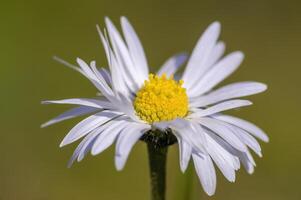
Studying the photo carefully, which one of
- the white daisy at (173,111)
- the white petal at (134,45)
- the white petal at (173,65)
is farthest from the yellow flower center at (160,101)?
the white petal at (173,65)

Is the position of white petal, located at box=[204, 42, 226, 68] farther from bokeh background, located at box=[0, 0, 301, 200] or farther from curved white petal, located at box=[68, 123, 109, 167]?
curved white petal, located at box=[68, 123, 109, 167]

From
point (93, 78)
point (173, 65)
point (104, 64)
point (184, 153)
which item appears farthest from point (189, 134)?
point (104, 64)

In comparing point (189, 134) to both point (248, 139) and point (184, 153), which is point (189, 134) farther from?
point (248, 139)

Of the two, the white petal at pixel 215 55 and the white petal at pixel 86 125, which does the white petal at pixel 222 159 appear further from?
the white petal at pixel 215 55

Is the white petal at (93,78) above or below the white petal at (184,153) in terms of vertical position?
above

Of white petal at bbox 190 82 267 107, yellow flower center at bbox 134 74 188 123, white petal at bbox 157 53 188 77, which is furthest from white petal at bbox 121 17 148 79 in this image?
white petal at bbox 190 82 267 107

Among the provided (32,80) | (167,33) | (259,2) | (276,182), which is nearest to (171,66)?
(276,182)
